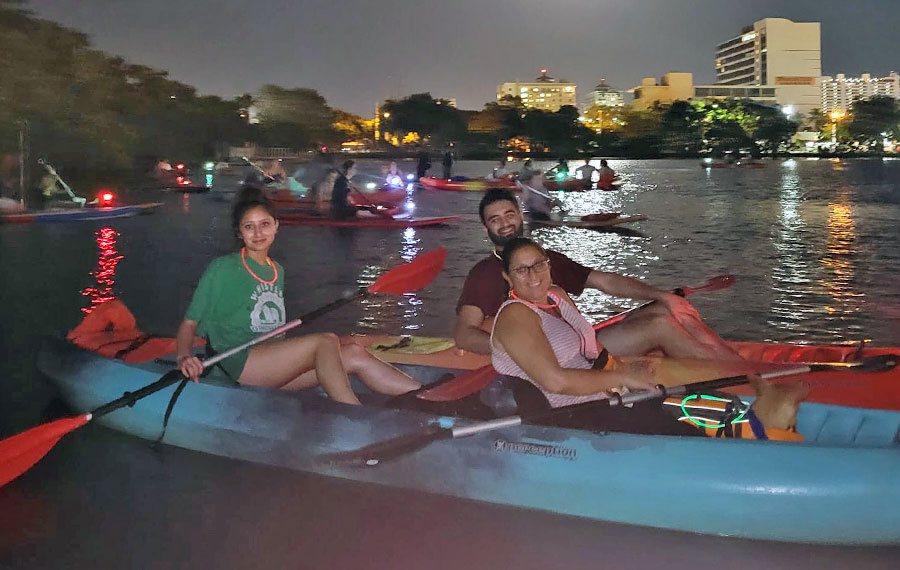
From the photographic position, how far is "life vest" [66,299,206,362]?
18.6ft

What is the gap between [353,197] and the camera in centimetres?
1895

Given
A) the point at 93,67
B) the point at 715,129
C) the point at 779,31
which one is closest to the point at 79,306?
the point at 93,67

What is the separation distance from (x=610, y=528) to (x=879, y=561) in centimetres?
111

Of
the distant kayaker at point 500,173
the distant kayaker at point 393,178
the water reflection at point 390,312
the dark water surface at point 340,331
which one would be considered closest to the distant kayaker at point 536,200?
the dark water surface at point 340,331

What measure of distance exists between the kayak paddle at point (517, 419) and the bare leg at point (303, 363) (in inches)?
14.3

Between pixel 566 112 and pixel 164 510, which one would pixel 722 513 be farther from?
pixel 566 112

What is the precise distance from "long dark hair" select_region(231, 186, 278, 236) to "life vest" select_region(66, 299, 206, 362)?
4.41 feet

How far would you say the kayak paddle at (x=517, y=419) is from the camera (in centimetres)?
396

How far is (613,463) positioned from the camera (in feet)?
13.2

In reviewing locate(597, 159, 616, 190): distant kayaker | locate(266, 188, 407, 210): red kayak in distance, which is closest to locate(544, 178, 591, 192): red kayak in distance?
locate(597, 159, 616, 190): distant kayaker

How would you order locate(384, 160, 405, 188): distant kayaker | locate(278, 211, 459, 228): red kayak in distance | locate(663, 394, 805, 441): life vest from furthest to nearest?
locate(384, 160, 405, 188): distant kayaker < locate(278, 211, 459, 228): red kayak in distance < locate(663, 394, 805, 441): life vest

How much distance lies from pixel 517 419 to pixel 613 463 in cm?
45

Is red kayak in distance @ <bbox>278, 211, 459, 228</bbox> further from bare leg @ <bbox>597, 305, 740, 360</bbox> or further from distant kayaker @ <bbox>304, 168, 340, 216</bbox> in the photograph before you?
bare leg @ <bbox>597, 305, 740, 360</bbox>

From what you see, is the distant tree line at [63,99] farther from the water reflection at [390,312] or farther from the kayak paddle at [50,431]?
the kayak paddle at [50,431]
